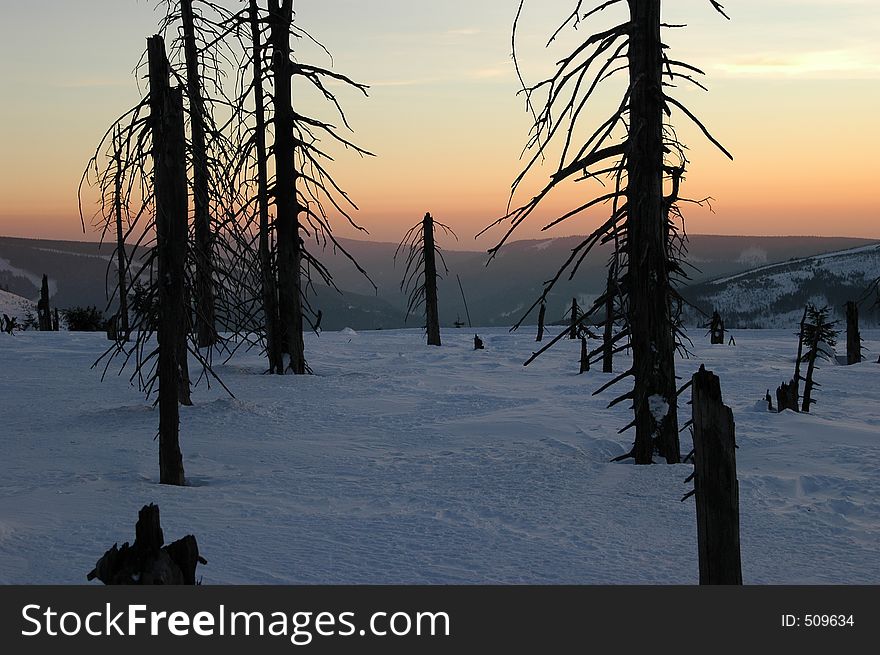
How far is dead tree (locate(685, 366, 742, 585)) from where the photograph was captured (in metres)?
4.94

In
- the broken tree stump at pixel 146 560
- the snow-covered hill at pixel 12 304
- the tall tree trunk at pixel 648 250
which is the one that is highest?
the snow-covered hill at pixel 12 304

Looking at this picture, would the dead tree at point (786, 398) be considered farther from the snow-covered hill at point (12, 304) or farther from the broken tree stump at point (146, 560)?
the snow-covered hill at point (12, 304)

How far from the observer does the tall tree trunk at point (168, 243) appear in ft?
27.7

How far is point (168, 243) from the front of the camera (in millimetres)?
8547

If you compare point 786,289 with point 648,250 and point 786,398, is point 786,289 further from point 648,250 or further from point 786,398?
point 648,250

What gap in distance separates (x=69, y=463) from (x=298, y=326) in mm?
8350

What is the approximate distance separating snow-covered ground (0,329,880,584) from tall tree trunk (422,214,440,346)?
1249cm

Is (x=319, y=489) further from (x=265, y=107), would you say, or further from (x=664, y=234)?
(x=265, y=107)

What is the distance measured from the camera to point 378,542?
21.6ft

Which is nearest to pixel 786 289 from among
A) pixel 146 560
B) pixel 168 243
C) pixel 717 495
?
pixel 168 243

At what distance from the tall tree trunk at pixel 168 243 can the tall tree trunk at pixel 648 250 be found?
15.3 feet

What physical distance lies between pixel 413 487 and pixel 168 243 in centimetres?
346

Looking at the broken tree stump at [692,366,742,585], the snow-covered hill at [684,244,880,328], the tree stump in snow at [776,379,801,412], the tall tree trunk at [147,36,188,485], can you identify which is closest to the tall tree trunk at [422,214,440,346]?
the tree stump in snow at [776,379,801,412]

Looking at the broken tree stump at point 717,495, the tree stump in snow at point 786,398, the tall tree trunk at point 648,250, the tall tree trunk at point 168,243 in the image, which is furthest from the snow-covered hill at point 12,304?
the broken tree stump at point 717,495
